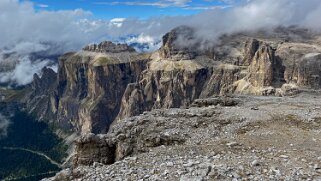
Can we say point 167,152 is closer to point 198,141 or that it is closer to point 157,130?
point 198,141

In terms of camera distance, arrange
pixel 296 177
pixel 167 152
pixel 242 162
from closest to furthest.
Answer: pixel 296 177 < pixel 242 162 < pixel 167 152

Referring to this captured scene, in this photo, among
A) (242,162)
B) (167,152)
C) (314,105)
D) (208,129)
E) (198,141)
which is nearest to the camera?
(242,162)

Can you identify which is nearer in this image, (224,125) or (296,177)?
(296,177)

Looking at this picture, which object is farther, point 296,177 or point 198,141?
point 198,141

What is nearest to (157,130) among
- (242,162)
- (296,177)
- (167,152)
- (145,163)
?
(167,152)

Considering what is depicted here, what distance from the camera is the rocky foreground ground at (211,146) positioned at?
3497 cm

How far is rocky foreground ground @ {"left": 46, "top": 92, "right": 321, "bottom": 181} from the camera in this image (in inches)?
1377

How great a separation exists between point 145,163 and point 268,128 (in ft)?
59.0

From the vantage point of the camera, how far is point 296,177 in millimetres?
33250

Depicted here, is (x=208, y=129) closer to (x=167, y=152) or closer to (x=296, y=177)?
(x=167, y=152)

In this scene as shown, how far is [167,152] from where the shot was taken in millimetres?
41750

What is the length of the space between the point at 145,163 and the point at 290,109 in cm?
2910

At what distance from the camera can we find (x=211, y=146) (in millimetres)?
42594

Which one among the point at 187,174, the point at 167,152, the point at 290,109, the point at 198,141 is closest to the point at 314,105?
the point at 290,109
